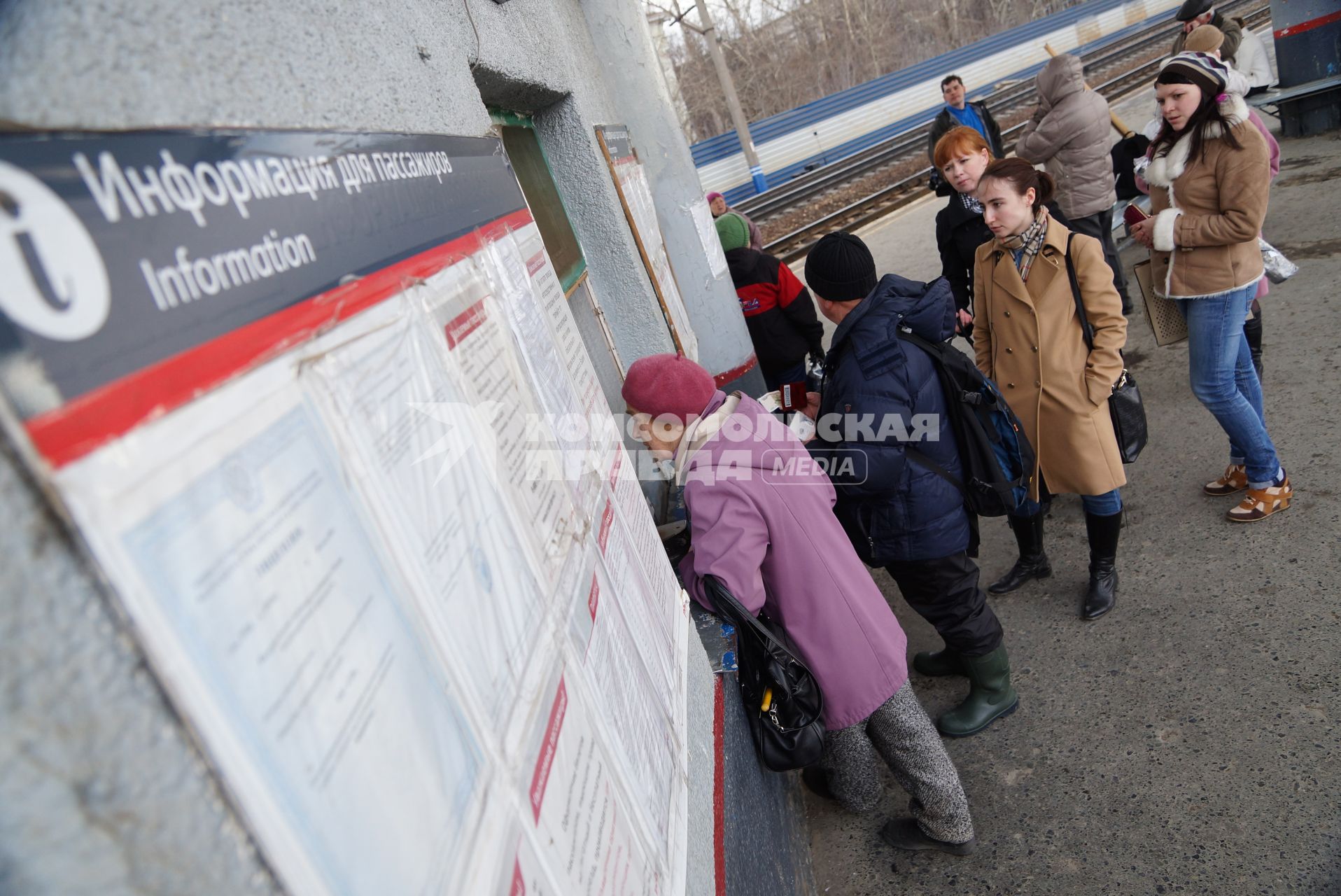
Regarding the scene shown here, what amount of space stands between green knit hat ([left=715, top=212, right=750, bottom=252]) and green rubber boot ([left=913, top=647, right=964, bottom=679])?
3.32m

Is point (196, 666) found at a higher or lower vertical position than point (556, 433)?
higher

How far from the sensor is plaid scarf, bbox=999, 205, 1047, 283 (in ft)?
10.7

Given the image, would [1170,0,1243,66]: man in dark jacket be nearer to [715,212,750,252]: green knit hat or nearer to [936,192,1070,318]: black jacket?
[936,192,1070,318]: black jacket

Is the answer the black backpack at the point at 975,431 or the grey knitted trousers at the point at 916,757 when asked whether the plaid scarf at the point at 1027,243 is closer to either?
the black backpack at the point at 975,431

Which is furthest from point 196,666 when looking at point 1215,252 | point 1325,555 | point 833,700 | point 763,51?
point 763,51

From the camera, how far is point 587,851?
120 centimetres

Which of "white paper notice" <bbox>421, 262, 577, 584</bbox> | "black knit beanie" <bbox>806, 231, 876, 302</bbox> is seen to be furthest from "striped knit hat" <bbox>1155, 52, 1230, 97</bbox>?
"white paper notice" <bbox>421, 262, 577, 584</bbox>

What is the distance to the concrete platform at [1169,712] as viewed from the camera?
104 inches

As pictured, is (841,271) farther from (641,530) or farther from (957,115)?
(957,115)

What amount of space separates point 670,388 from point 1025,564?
2.63 metres

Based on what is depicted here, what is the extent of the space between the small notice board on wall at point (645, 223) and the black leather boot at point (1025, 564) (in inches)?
81.2

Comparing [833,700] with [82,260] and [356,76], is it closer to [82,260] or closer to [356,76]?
[356,76]

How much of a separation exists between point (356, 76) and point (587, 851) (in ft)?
4.34

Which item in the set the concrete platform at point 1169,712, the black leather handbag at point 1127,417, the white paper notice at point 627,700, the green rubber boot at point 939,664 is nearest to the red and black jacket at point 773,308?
the concrete platform at point 1169,712
